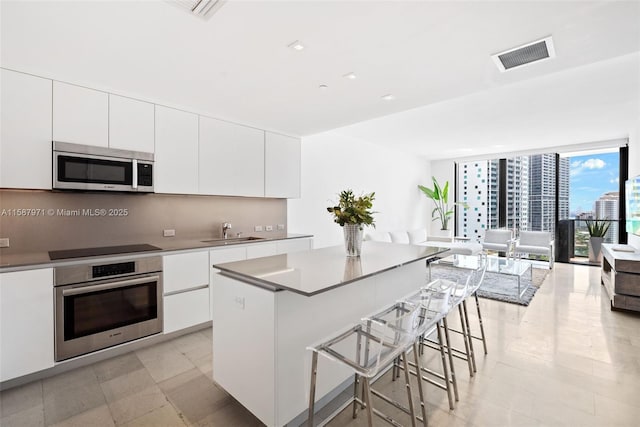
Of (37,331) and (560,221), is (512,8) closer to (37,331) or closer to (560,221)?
(37,331)

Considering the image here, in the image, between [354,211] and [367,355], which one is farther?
[354,211]

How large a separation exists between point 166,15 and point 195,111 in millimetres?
1597

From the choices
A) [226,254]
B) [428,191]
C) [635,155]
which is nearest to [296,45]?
[226,254]

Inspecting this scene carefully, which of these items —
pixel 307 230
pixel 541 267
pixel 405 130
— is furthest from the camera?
pixel 541 267

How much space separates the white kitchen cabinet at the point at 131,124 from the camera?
106 inches

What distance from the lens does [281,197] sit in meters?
4.20

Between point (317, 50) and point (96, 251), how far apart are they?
246 cm

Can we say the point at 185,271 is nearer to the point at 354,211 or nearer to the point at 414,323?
the point at 354,211

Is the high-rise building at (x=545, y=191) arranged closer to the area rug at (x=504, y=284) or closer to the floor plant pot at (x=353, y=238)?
the area rug at (x=504, y=284)

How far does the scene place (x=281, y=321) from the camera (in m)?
1.57

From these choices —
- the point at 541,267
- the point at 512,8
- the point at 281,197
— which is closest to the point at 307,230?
the point at 281,197

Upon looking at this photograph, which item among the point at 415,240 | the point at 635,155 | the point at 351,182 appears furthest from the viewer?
the point at 415,240

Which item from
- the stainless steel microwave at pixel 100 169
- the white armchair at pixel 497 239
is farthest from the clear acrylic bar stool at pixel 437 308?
the white armchair at pixel 497 239

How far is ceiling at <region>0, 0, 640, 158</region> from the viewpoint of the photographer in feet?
5.47
